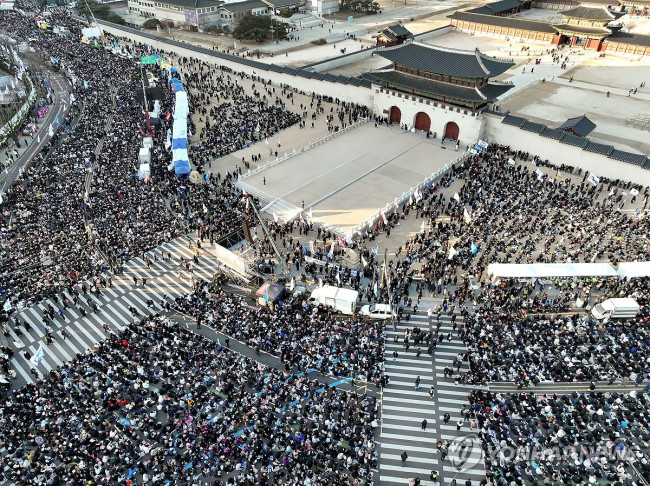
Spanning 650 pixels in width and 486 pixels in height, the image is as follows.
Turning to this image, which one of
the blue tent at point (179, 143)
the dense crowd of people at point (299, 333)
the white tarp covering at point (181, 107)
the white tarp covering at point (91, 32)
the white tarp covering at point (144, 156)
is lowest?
the dense crowd of people at point (299, 333)

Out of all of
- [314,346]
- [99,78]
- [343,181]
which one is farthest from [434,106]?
[99,78]

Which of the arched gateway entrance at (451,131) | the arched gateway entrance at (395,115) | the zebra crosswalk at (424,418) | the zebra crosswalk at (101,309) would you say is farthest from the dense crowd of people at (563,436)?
the arched gateway entrance at (395,115)

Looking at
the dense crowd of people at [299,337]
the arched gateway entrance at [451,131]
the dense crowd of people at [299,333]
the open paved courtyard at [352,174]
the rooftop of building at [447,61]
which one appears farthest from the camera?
the arched gateway entrance at [451,131]

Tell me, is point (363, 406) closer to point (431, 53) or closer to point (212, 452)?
point (212, 452)

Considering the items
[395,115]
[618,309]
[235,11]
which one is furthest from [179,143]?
[235,11]

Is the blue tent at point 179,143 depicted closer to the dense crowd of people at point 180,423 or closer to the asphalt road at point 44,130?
the asphalt road at point 44,130

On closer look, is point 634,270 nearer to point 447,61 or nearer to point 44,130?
point 447,61

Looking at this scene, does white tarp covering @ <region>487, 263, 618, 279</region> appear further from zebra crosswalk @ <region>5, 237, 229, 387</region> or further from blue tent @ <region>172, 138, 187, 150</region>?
blue tent @ <region>172, 138, 187, 150</region>
